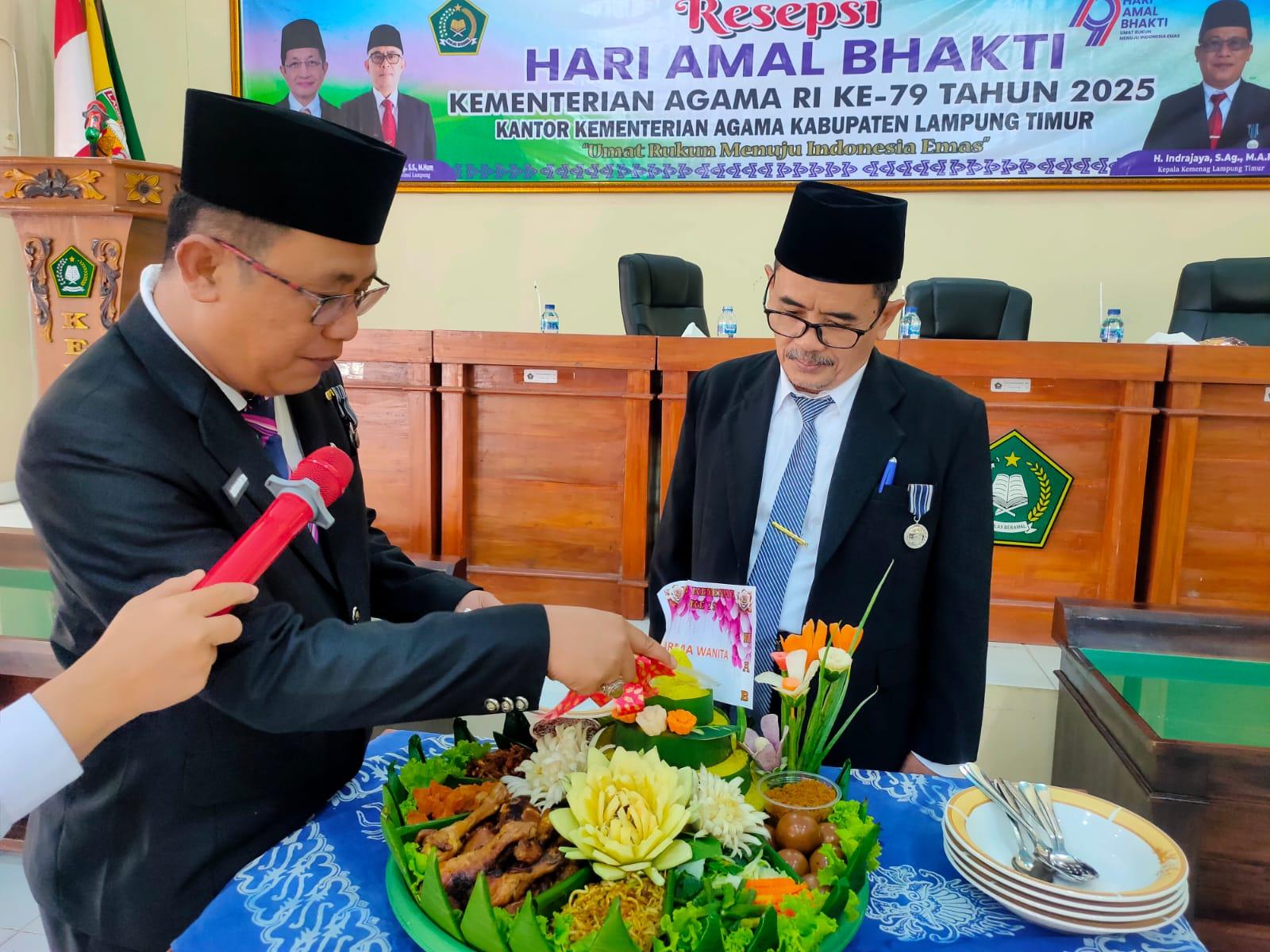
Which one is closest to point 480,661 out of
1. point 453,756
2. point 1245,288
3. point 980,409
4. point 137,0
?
point 453,756

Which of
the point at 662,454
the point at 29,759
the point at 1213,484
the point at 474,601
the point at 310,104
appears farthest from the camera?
the point at 310,104

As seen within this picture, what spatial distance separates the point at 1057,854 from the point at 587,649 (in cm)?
54

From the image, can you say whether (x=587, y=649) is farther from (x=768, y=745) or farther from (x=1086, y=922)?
(x=1086, y=922)

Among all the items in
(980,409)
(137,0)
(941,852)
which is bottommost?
(941,852)

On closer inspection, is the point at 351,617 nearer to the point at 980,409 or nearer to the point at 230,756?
the point at 230,756

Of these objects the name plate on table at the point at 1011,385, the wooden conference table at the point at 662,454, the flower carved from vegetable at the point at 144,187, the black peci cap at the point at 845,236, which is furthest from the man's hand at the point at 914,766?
the flower carved from vegetable at the point at 144,187

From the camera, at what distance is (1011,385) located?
3.11 m

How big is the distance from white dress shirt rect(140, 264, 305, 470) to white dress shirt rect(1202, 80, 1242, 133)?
17.3 feet

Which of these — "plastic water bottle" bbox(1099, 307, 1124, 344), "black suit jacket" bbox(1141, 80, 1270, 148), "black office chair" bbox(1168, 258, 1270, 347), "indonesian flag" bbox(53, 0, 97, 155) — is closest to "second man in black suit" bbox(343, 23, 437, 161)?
"indonesian flag" bbox(53, 0, 97, 155)

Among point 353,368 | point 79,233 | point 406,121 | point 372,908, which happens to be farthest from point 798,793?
point 406,121

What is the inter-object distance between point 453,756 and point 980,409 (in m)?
1.11

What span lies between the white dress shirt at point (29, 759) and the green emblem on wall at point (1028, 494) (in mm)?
2963

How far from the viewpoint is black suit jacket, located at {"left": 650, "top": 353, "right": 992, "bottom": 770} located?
59.3 inches

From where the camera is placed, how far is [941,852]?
39.2 inches
